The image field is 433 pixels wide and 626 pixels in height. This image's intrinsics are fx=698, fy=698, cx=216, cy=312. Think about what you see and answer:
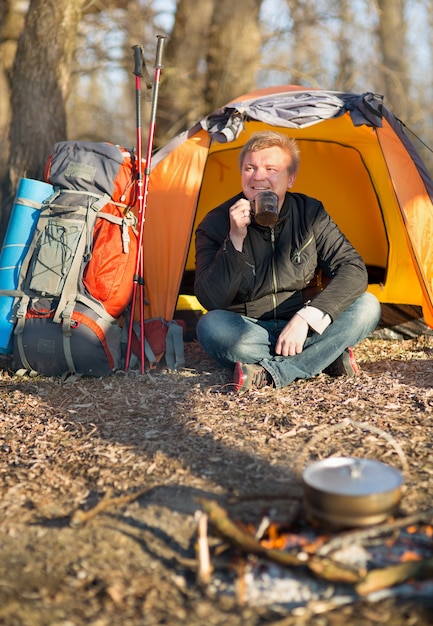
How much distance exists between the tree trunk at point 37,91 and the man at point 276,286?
2.29m

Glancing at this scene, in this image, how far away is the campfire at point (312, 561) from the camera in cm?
200

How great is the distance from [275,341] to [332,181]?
2.20m

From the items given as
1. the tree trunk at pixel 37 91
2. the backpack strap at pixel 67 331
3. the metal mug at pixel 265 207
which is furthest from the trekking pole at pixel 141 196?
the tree trunk at pixel 37 91

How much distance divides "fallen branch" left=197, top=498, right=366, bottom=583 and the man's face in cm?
226

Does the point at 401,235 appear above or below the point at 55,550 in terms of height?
above

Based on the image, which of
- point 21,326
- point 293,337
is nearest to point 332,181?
point 293,337

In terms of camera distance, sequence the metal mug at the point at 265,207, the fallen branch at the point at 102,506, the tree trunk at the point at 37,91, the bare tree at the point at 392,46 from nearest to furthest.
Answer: the fallen branch at the point at 102,506 → the metal mug at the point at 265,207 → the tree trunk at the point at 37,91 → the bare tree at the point at 392,46

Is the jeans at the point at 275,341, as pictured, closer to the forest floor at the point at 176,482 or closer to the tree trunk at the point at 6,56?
the forest floor at the point at 176,482

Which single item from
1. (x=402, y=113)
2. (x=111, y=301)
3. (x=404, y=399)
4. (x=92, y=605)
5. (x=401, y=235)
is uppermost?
(x=402, y=113)

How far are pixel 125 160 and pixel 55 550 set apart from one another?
2.95 m

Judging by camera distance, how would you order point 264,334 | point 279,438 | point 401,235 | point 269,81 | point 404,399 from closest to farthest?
point 279,438
point 404,399
point 264,334
point 401,235
point 269,81

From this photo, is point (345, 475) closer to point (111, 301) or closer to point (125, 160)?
point (111, 301)

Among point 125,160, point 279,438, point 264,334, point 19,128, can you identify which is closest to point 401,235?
point 264,334

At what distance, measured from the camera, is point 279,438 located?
3268 millimetres
